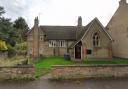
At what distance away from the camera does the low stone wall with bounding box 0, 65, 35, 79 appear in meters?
16.8

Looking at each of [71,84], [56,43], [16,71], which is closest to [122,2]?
[56,43]

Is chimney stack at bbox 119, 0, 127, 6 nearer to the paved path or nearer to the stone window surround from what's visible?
the stone window surround

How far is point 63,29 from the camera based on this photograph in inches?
1790

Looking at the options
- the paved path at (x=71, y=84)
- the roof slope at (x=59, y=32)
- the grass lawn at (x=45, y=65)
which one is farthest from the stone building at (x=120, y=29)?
the paved path at (x=71, y=84)

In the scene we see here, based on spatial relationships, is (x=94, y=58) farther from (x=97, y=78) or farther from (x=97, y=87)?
(x=97, y=87)

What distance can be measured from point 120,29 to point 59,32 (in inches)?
562

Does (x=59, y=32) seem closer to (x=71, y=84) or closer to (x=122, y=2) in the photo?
(x=122, y=2)

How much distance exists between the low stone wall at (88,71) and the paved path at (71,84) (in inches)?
40.1

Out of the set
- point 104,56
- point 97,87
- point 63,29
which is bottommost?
point 97,87

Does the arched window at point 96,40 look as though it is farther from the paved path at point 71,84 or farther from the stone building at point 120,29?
the paved path at point 71,84

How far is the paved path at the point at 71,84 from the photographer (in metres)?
14.5

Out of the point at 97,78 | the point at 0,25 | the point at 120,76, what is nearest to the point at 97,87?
the point at 97,78

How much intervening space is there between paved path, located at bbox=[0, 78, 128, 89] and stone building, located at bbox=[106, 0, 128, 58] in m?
20.5

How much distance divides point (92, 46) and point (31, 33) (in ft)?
51.4
